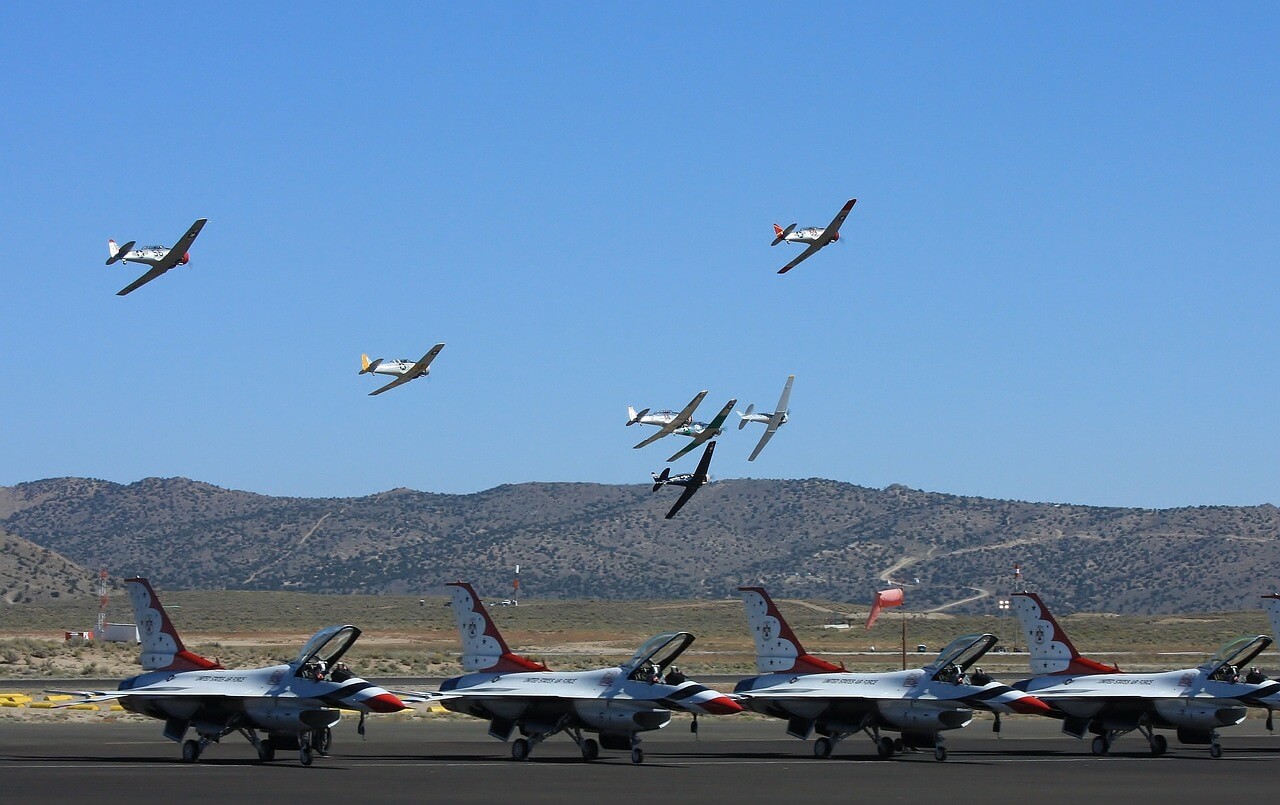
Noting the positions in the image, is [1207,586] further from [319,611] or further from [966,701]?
[966,701]

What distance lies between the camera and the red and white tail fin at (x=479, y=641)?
40406 millimetres

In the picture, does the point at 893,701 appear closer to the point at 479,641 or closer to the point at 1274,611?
the point at 479,641

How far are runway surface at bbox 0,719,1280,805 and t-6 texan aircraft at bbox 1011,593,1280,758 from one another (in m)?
0.81

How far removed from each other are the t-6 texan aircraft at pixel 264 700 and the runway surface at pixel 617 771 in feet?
1.85

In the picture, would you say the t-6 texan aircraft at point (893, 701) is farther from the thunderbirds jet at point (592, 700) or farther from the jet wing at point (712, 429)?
the jet wing at point (712, 429)

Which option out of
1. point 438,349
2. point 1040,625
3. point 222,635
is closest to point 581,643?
point 222,635

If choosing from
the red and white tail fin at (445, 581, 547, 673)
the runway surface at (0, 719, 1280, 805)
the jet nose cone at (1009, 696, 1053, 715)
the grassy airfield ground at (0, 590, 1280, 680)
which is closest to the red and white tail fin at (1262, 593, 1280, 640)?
the runway surface at (0, 719, 1280, 805)

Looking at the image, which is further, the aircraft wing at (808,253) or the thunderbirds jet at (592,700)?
the aircraft wing at (808,253)

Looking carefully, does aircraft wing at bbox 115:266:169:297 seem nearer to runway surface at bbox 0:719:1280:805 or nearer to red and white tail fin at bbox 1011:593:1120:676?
runway surface at bbox 0:719:1280:805

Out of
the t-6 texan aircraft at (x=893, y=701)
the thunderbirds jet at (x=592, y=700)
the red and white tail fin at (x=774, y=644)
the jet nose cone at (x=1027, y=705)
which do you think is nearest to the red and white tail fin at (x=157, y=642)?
the thunderbirds jet at (x=592, y=700)

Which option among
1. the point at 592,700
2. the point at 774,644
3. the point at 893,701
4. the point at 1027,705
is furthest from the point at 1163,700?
the point at 592,700

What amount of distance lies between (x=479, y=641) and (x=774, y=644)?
7.24m

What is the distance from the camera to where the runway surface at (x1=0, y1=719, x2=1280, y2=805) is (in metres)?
29.5

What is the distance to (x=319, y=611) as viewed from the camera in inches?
5979
